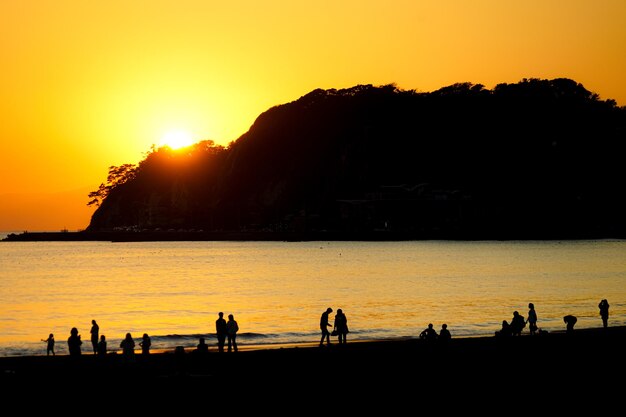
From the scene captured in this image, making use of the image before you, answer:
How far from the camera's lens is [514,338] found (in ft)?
122

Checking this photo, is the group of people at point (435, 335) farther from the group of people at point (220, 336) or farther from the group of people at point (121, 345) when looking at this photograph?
the group of people at point (121, 345)

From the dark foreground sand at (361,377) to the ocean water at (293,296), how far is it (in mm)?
13318

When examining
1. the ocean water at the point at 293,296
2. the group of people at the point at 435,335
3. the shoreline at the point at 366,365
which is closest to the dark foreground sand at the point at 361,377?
the shoreline at the point at 366,365

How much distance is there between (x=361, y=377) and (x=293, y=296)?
57109 mm

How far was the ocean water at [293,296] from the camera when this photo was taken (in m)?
56.3

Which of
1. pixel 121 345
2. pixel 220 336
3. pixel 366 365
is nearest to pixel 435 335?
pixel 366 365

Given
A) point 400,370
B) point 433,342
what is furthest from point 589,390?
point 433,342

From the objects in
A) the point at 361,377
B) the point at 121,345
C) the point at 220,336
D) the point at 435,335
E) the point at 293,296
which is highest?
the point at 121,345

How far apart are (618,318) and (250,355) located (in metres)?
32.1

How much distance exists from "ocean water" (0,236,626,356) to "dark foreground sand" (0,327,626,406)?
13318 mm

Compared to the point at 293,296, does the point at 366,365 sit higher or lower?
higher

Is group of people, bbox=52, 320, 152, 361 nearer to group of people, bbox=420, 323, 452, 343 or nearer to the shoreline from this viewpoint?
the shoreline

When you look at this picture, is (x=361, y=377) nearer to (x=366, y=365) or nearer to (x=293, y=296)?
(x=366, y=365)

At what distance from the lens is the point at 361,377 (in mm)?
29312
